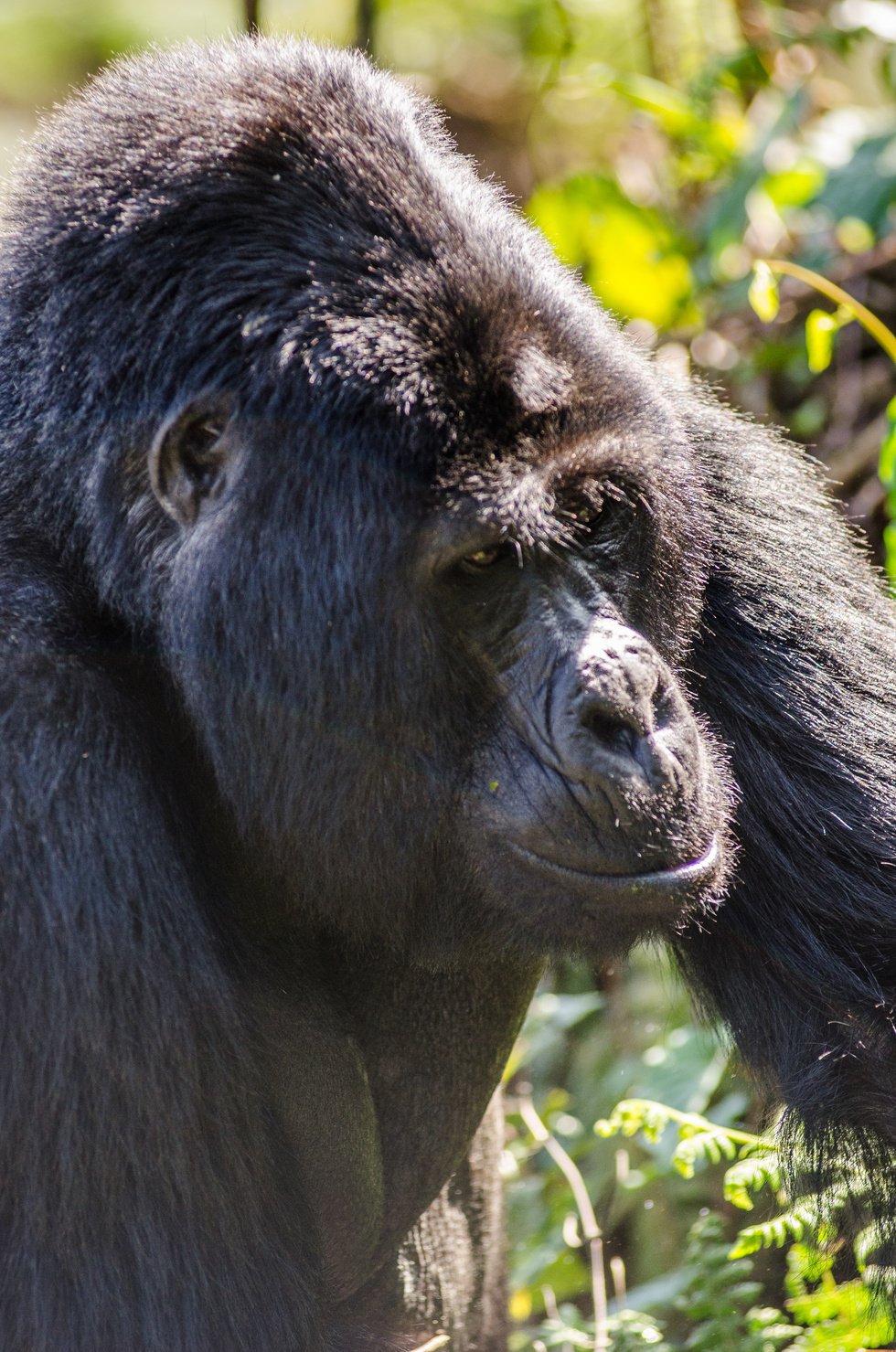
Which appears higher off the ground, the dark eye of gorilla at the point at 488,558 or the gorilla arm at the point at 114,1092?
the dark eye of gorilla at the point at 488,558

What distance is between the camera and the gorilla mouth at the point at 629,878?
94.7 inches

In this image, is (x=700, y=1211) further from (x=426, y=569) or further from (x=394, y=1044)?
(x=426, y=569)

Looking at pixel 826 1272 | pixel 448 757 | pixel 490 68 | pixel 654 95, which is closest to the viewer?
pixel 448 757

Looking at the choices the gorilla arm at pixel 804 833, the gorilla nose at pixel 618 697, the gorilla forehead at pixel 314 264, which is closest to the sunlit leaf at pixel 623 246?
the gorilla arm at pixel 804 833

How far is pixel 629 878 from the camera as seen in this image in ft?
7.90

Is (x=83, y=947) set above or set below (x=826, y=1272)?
above

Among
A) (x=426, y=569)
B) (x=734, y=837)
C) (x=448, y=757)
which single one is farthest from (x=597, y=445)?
(x=734, y=837)

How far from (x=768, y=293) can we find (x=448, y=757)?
1.96 m

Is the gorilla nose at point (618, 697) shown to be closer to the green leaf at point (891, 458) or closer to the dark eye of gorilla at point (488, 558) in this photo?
the dark eye of gorilla at point (488, 558)

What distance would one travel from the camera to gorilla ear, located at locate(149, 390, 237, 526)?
2529mm

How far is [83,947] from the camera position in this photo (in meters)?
2.34

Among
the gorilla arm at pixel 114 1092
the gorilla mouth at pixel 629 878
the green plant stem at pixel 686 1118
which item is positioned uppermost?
the gorilla mouth at pixel 629 878

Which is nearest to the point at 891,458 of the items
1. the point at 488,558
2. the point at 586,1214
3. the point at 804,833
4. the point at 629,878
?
the point at 804,833

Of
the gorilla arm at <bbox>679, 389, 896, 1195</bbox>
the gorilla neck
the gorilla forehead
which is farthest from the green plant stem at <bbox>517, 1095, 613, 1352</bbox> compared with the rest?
the gorilla forehead
